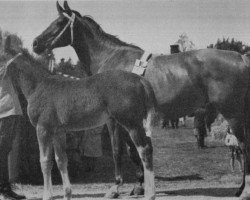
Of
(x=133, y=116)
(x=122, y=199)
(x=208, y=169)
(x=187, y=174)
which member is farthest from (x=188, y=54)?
(x=208, y=169)

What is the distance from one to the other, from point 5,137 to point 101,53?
2.09 m

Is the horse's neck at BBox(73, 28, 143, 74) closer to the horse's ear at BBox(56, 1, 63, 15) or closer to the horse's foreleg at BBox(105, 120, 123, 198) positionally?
the horse's ear at BBox(56, 1, 63, 15)

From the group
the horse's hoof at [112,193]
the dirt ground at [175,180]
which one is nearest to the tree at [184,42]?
the dirt ground at [175,180]

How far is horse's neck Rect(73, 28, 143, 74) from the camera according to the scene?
304 inches

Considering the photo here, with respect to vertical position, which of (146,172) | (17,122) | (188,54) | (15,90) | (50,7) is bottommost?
(146,172)

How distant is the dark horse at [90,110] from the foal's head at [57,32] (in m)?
1.64

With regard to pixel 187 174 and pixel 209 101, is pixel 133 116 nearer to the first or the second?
pixel 209 101

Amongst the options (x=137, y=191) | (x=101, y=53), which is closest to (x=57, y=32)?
(x=101, y=53)

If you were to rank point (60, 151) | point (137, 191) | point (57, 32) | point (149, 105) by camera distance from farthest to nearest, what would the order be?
point (57, 32)
point (137, 191)
point (60, 151)
point (149, 105)

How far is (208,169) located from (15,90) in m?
5.04

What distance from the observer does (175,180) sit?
29.2 feet

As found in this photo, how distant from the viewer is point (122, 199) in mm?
7129

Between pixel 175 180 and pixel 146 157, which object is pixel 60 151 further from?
pixel 175 180

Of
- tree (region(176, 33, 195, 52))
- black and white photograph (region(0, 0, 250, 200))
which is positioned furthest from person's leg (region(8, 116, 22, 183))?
tree (region(176, 33, 195, 52))
